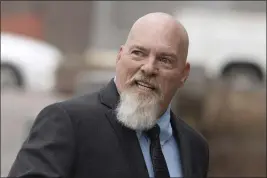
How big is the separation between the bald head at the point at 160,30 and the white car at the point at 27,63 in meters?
4.66

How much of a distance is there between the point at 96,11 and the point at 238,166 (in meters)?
1.98

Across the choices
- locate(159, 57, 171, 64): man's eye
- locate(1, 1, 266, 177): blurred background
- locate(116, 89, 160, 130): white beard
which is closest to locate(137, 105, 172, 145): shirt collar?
locate(116, 89, 160, 130): white beard

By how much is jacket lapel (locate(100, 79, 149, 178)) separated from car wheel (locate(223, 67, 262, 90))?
375 cm

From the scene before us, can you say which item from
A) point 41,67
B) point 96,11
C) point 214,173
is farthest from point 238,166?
point 41,67

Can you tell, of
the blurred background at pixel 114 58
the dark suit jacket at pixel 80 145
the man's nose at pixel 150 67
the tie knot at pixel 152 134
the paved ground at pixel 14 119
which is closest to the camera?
the dark suit jacket at pixel 80 145

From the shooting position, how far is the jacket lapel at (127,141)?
93.1 inches

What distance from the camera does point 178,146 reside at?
2.64m

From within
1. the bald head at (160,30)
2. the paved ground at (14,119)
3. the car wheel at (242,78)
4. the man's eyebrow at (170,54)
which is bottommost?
the paved ground at (14,119)

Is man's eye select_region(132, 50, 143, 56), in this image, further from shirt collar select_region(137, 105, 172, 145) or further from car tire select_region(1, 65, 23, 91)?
car tire select_region(1, 65, 23, 91)

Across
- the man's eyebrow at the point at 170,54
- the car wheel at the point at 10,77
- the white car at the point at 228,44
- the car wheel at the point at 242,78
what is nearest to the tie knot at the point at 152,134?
the man's eyebrow at the point at 170,54

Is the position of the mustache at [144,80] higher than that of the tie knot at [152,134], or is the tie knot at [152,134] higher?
the mustache at [144,80]

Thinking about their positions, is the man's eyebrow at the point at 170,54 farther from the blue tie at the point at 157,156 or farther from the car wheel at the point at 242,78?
the car wheel at the point at 242,78

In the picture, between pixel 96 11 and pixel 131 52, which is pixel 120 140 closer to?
pixel 131 52

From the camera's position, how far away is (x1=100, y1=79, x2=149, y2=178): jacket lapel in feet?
7.76
